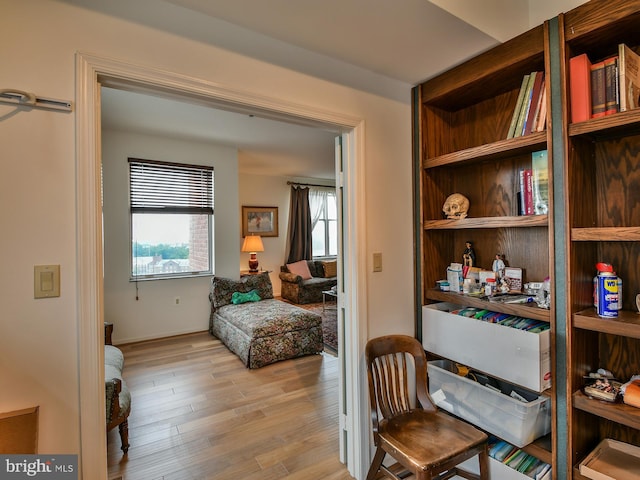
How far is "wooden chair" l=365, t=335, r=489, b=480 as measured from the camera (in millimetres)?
1408

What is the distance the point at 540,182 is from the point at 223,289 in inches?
152

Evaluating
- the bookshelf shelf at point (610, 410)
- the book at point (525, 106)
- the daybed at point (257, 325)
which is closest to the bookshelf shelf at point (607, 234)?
the book at point (525, 106)

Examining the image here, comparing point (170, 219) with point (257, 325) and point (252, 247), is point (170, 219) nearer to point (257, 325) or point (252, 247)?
point (252, 247)

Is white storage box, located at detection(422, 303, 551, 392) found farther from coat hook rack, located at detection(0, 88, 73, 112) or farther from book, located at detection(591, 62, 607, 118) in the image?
coat hook rack, located at detection(0, 88, 73, 112)

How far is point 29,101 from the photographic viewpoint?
3.60ft

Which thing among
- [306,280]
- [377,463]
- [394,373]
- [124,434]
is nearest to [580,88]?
[394,373]

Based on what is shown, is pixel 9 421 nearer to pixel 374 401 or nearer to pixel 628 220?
pixel 374 401

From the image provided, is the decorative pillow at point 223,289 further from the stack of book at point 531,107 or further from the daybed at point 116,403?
the stack of book at point 531,107

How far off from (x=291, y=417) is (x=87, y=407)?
1.64 metres

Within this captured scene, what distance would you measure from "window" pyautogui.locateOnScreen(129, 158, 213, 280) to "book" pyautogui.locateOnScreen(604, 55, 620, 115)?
4351 millimetres

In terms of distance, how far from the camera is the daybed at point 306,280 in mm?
6496

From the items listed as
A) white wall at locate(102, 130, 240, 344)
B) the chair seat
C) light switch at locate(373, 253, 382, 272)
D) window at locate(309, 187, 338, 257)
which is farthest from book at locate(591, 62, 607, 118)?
window at locate(309, 187, 338, 257)

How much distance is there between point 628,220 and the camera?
1426 millimetres

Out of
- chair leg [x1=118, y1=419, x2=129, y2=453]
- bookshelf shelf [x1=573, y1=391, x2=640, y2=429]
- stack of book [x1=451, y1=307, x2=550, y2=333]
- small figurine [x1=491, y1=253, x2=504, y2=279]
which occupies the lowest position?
chair leg [x1=118, y1=419, x2=129, y2=453]
